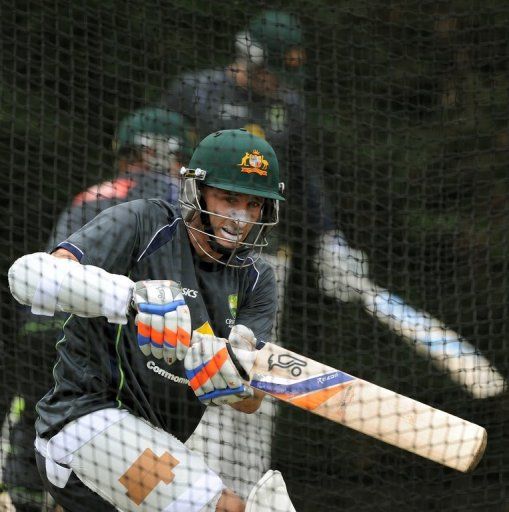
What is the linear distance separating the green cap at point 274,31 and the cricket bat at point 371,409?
69.3 inches

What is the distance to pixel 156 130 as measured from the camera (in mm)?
4031

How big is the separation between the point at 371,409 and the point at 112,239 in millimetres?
852

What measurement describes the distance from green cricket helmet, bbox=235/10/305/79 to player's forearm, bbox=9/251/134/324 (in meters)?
1.85

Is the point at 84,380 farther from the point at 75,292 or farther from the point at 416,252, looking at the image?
the point at 416,252

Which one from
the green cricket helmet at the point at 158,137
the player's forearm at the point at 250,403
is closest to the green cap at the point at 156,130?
the green cricket helmet at the point at 158,137

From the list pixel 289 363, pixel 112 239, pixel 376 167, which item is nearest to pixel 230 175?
pixel 112 239

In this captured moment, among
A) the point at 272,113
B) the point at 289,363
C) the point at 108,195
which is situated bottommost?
the point at 289,363

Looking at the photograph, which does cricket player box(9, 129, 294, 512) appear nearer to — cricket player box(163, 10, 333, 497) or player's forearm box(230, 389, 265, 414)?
player's forearm box(230, 389, 265, 414)

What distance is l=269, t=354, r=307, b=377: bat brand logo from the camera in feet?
9.16

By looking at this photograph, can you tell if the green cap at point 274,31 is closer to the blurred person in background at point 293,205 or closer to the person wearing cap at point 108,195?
the blurred person in background at point 293,205

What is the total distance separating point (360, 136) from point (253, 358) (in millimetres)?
2062

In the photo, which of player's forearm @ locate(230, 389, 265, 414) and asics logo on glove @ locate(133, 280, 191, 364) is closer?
asics logo on glove @ locate(133, 280, 191, 364)

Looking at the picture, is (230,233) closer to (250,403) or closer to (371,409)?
(250,403)

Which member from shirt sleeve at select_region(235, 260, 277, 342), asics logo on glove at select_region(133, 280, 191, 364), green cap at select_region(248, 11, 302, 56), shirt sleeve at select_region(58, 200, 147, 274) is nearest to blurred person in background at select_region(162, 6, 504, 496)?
green cap at select_region(248, 11, 302, 56)
